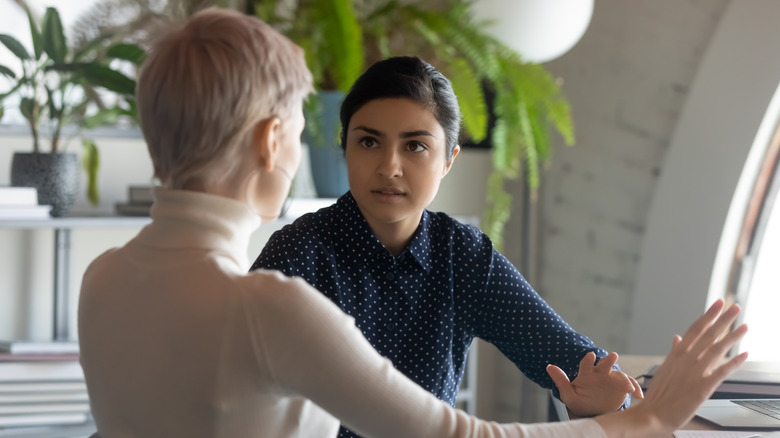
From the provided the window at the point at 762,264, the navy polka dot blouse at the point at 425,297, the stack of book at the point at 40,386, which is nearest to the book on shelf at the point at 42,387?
the stack of book at the point at 40,386

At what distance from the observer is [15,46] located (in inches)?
88.0

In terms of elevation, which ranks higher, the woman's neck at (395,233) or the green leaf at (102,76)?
the green leaf at (102,76)

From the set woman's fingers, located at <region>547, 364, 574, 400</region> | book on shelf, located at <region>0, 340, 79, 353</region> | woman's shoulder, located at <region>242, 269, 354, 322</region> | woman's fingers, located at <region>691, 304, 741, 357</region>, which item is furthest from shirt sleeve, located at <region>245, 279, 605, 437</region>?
book on shelf, located at <region>0, 340, 79, 353</region>

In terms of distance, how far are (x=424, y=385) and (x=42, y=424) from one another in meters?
1.11

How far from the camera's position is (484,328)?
152cm

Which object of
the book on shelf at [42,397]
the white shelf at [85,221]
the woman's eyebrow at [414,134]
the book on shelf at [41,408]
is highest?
the woman's eyebrow at [414,134]

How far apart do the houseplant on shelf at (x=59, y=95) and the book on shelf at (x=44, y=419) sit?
0.51m

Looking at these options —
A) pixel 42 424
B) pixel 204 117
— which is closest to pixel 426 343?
pixel 204 117

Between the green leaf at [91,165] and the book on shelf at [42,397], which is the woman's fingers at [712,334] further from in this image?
the green leaf at [91,165]

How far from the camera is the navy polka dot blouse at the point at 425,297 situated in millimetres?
1434

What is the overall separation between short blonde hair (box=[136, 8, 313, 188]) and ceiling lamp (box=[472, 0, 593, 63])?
1.77 metres

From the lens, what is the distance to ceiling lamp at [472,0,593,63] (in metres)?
2.51

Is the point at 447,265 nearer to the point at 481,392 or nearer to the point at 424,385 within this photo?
the point at 424,385

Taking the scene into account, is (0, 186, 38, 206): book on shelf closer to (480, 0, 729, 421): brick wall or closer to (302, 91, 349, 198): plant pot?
(302, 91, 349, 198): plant pot
